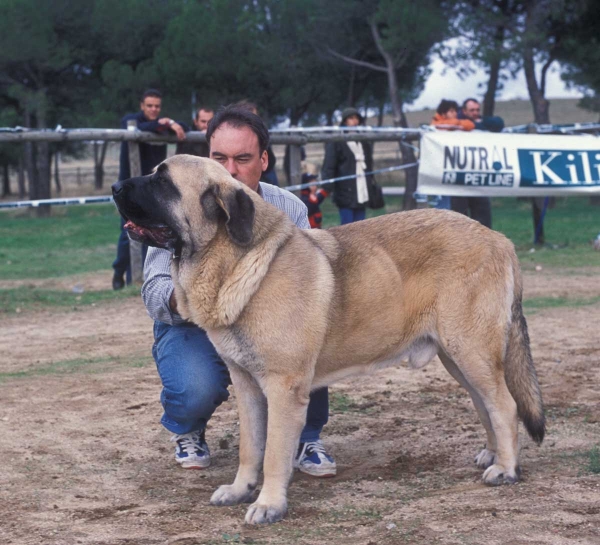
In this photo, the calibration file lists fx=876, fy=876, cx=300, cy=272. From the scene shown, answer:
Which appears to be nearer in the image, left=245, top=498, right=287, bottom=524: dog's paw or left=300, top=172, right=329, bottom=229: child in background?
left=245, top=498, right=287, bottom=524: dog's paw

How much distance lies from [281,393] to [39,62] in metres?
29.1

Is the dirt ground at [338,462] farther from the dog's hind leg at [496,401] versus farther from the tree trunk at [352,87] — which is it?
the tree trunk at [352,87]

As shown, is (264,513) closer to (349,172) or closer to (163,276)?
(163,276)

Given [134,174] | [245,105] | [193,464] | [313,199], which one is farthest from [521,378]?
[313,199]

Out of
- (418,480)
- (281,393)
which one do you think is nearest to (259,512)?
(281,393)

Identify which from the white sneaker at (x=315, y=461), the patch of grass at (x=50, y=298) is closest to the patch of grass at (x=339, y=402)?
the white sneaker at (x=315, y=461)

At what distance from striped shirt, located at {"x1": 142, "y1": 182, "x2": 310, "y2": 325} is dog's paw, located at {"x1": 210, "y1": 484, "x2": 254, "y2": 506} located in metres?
0.96

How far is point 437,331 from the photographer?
4.28m

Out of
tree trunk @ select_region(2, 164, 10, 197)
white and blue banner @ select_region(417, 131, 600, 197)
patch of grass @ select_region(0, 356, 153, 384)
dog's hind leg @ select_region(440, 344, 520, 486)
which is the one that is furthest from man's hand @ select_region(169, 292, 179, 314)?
tree trunk @ select_region(2, 164, 10, 197)

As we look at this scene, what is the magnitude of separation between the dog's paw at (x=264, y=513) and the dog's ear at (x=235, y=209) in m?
1.16

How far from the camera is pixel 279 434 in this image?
3.89 meters

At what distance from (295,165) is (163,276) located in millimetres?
8410

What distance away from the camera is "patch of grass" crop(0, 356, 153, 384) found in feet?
22.3

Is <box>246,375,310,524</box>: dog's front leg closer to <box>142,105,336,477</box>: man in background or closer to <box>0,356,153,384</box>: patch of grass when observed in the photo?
<box>142,105,336,477</box>: man in background
